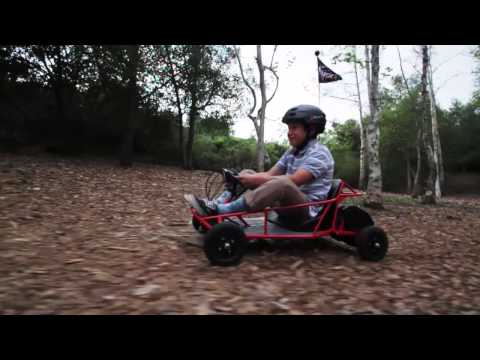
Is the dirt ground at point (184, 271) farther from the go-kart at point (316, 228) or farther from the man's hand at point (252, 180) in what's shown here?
the man's hand at point (252, 180)

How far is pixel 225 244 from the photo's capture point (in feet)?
10.5

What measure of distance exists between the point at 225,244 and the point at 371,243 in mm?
A: 1669

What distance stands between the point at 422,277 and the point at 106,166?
1072 centimetres

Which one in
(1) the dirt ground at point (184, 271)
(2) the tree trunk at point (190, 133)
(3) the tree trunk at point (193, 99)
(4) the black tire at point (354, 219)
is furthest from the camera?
(2) the tree trunk at point (190, 133)

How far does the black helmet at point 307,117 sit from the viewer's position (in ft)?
12.1

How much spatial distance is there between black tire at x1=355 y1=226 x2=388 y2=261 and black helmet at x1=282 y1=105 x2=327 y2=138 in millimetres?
1259

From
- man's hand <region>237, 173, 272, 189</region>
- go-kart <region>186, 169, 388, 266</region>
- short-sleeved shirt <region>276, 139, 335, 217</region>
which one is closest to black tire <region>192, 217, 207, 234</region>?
go-kart <region>186, 169, 388, 266</region>

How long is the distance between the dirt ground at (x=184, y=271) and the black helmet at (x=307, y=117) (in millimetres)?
1462

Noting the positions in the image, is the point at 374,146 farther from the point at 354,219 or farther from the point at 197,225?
the point at 197,225

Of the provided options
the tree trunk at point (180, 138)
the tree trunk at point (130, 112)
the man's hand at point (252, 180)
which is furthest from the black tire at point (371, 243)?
the tree trunk at point (180, 138)

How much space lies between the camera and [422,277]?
11.0 ft

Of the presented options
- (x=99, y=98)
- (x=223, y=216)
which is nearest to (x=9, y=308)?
(x=223, y=216)

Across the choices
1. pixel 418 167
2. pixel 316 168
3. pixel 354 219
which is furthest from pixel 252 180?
pixel 418 167
